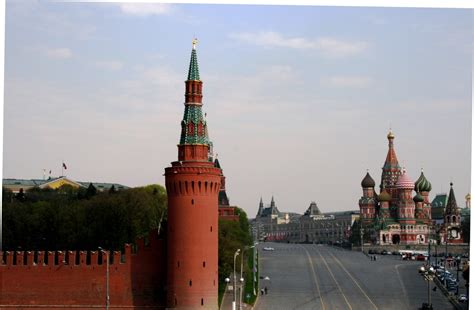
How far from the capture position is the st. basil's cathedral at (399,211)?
156625 millimetres

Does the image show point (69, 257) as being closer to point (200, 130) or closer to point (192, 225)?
point (192, 225)

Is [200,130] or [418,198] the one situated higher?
[418,198]

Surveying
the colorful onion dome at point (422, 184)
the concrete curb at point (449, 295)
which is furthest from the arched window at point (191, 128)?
the colorful onion dome at point (422, 184)

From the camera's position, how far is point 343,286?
252ft

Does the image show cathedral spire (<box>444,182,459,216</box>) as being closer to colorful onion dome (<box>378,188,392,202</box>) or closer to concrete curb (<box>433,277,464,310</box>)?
colorful onion dome (<box>378,188,392,202</box>)

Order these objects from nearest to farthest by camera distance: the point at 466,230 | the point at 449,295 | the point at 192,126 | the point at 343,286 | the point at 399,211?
the point at 192,126 → the point at 449,295 → the point at 343,286 → the point at 466,230 → the point at 399,211

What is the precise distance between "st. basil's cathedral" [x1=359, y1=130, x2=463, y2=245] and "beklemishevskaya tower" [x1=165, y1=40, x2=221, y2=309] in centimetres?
9668

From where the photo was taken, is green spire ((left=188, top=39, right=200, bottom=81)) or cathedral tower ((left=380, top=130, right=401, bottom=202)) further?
cathedral tower ((left=380, top=130, right=401, bottom=202))

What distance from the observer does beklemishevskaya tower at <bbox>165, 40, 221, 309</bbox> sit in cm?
5812

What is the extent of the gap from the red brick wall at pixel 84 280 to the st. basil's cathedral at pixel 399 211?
96.6 metres

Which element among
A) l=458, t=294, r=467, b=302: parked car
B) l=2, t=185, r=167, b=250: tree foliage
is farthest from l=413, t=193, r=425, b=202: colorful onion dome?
l=458, t=294, r=467, b=302: parked car

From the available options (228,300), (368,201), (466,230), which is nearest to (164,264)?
(228,300)

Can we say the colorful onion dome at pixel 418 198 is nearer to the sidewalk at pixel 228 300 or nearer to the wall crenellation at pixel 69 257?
the sidewalk at pixel 228 300

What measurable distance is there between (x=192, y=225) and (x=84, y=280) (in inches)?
268
